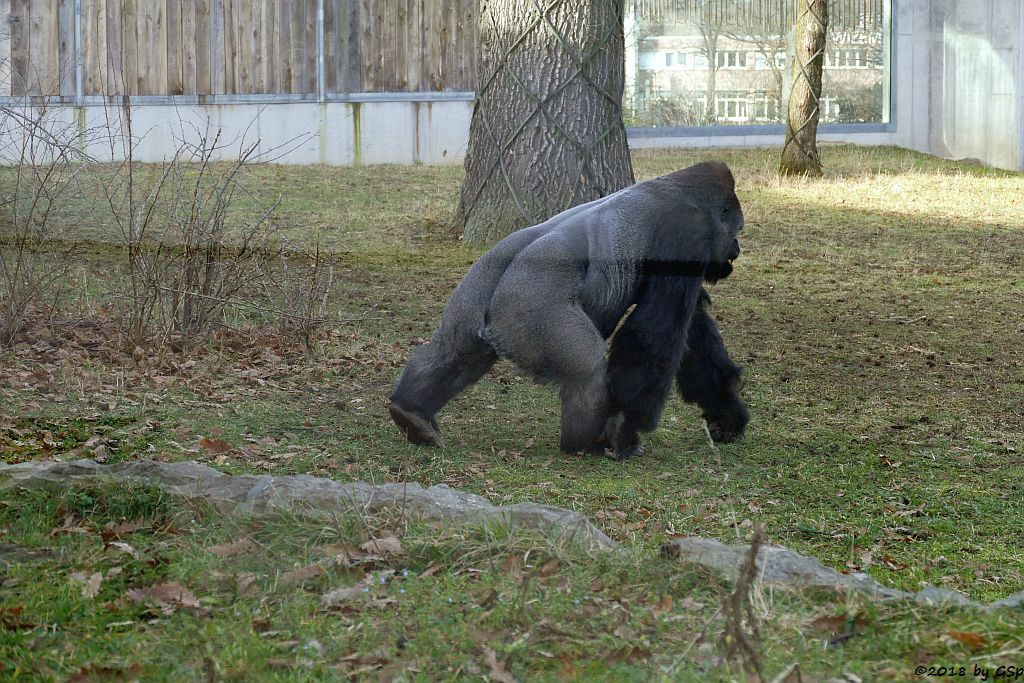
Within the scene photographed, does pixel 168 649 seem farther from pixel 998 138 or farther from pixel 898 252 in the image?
pixel 998 138

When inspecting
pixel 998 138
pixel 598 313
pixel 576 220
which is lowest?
pixel 598 313

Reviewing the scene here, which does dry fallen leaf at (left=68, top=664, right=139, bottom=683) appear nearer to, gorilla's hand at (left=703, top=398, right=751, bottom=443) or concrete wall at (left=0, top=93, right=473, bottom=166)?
gorilla's hand at (left=703, top=398, right=751, bottom=443)

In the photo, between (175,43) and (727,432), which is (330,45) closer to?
(175,43)

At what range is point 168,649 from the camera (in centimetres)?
253

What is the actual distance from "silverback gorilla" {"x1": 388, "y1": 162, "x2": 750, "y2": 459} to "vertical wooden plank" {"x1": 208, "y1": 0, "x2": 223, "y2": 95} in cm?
875

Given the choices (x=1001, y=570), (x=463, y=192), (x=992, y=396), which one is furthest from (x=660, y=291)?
(x=463, y=192)

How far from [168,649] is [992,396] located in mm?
4102

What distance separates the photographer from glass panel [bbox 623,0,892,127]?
13.8m

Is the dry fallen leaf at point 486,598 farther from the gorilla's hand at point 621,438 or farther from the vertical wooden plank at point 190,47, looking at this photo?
the vertical wooden plank at point 190,47

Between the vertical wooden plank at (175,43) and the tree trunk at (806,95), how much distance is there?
629 centimetres

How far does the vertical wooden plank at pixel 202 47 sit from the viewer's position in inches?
482

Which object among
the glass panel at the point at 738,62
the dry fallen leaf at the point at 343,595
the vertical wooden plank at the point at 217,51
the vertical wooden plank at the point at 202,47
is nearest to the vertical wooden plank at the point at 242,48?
the vertical wooden plank at the point at 217,51

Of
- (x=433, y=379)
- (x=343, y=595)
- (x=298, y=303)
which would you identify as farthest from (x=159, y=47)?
(x=343, y=595)

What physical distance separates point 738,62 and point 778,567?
1288 cm
